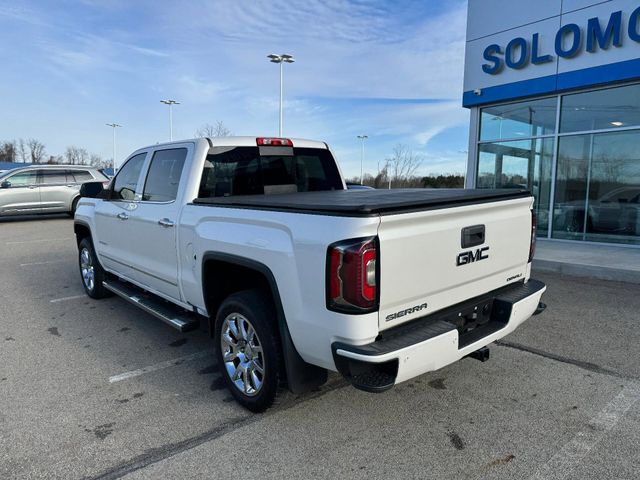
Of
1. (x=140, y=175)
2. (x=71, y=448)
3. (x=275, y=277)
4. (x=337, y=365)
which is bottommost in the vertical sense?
(x=71, y=448)

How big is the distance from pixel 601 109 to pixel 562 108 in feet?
2.78

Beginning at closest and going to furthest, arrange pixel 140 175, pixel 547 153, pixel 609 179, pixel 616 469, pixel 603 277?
1. pixel 616 469
2. pixel 140 175
3. pixel 603 277
4. pixel 609 179
5. pixel 547 153

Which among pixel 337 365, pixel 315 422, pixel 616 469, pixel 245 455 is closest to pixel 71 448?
pixel 245 455

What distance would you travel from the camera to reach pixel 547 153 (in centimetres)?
1166

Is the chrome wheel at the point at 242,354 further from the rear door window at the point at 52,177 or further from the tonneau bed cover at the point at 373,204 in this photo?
the rear door window at the point at 52,177

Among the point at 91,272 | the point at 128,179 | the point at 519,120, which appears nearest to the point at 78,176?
the point at 91,272

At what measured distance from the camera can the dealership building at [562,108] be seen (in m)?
10.1

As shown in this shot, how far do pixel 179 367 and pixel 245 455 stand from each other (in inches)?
60.3

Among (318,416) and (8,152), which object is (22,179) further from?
(8,152)

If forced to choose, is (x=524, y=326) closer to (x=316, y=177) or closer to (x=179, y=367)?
(x=316, y=177)

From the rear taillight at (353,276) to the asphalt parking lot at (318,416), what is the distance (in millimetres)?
945

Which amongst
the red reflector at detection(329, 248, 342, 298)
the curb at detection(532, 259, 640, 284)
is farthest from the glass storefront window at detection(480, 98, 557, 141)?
the red reflector at detection(329, 248, 342, 298)

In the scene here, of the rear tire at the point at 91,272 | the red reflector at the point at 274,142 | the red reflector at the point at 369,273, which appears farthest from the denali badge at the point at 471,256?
the rear tire at the point at 91,272

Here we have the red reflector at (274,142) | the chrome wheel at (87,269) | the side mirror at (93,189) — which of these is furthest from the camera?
the chrome wheel at (87,269)
